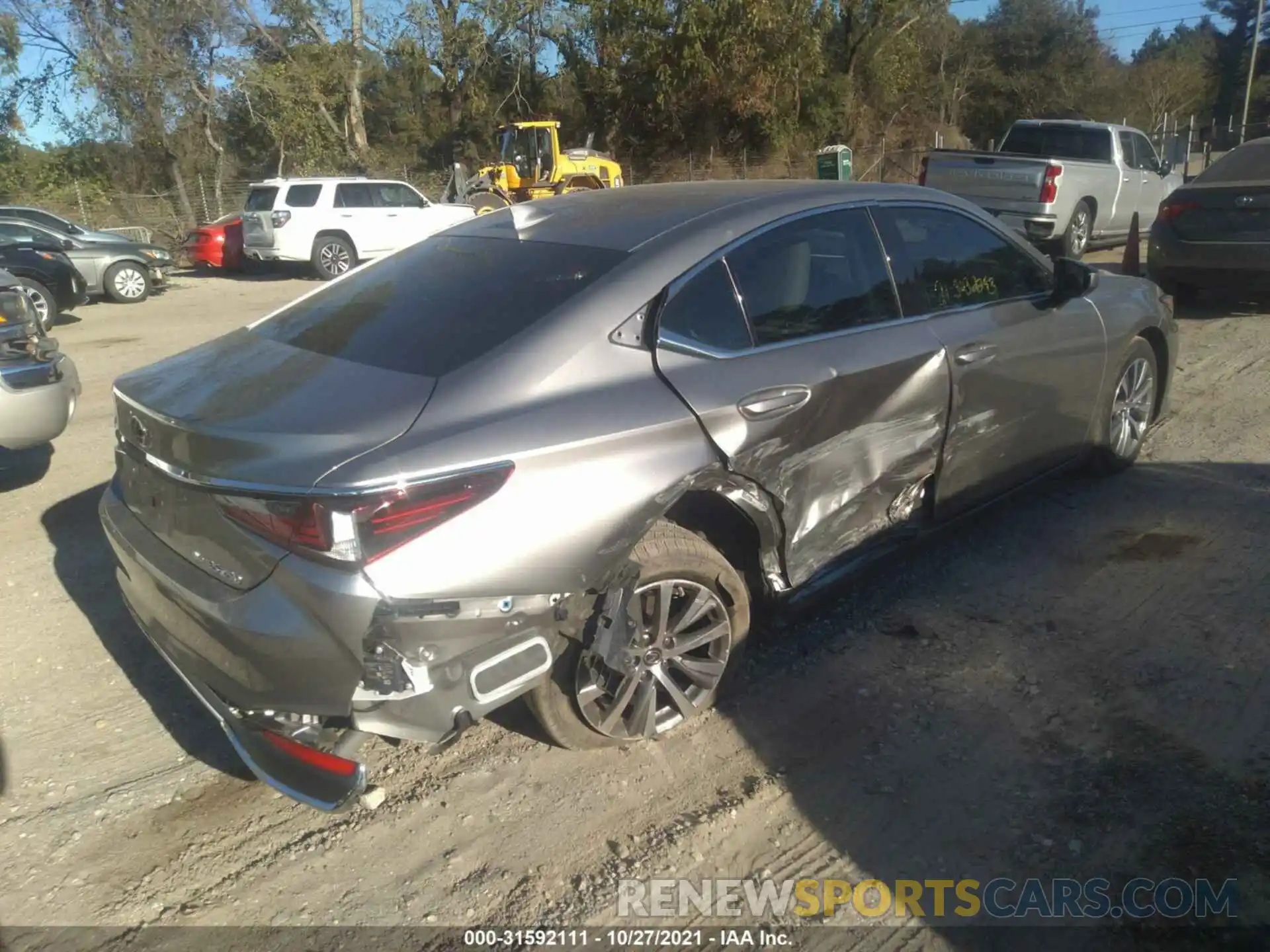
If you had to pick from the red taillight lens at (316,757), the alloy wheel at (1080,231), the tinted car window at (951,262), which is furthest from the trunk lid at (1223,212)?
the red taillight lens at (316,757)

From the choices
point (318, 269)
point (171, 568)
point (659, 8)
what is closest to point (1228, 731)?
point (171, 568)

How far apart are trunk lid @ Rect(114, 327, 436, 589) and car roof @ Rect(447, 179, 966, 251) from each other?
0.96m

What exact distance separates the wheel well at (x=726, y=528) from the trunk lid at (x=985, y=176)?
34.1 ft

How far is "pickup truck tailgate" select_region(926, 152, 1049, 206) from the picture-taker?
1244 centimetres

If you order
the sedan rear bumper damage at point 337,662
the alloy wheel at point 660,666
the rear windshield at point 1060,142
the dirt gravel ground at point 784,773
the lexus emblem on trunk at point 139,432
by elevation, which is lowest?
the dirt gravel ground at point 784,773

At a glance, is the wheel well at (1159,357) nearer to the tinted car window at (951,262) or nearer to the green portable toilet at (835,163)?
the tinted car window at (951,262)

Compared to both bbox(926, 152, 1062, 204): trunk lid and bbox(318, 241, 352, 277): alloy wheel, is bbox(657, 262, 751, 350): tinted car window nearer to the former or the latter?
bbox(926, 152, 1062, 204): trunk lid

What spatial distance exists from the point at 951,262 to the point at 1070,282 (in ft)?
2.51

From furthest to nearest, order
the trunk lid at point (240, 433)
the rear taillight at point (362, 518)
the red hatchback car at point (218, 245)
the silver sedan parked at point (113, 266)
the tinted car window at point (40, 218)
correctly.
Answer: the red hatchback car at point (218, 245)
the tinted car window at point (40, 218)
the silver sedan parked at point (113, 266)
the trunk lid at point (240, 433)
the rear taillight at point (362, 518)

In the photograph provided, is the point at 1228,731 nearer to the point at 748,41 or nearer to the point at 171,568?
the point at 171,568

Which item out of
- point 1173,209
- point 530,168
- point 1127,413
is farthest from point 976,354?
point 530,168

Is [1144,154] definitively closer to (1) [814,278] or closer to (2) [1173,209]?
(2) [1173,209]

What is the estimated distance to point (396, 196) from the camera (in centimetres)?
1869

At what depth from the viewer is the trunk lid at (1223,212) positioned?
8.53 metres
